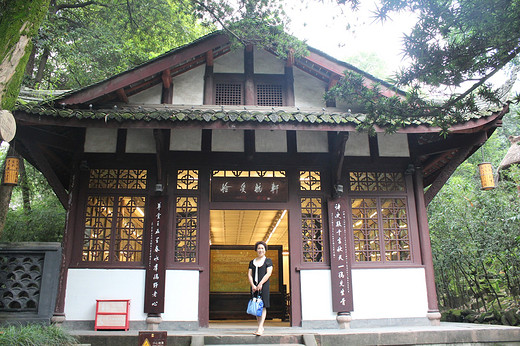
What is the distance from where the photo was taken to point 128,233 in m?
7.66

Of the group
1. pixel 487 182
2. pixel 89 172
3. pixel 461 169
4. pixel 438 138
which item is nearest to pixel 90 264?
pixel 89 172

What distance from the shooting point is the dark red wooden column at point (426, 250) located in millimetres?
7651

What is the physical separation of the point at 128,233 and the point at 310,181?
3.37 m

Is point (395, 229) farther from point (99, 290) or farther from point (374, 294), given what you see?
point (99, 290)

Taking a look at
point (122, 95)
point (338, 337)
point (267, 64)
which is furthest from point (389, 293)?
point (122, 95)

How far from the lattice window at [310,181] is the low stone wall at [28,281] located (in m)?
4.27

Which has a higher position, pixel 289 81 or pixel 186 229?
pixel 289 81

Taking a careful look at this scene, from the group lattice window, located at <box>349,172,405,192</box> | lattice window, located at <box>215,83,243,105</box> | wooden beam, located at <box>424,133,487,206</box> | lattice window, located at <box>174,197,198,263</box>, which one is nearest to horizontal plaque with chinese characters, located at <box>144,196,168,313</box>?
lattice window, located at <box>174,197,198,263</box>

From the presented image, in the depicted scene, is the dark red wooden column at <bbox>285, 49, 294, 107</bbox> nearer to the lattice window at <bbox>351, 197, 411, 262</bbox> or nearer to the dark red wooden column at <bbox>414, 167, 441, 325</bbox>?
the lattice window at <bbox>351, 197, 411, 262</bbox>

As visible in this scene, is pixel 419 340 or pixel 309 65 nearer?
pixel 419 340

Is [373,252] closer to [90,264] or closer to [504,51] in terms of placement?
[504,51]

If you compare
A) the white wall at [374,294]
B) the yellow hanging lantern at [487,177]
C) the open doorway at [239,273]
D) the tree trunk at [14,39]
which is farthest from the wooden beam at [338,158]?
the tree trunk at [14,39]

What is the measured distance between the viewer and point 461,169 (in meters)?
19.9

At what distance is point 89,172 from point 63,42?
4.82 m
